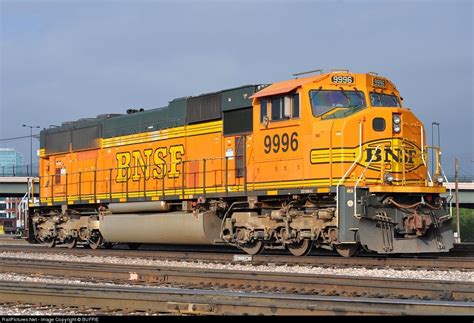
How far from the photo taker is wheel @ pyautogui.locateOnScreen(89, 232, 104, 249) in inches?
848

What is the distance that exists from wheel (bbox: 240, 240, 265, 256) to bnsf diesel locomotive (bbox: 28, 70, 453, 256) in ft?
0.12

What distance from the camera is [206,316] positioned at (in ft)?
22.6

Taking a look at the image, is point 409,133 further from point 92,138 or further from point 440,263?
point 92,138

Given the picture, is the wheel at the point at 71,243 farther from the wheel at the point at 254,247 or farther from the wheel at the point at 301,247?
the wheel at the point at 301,247

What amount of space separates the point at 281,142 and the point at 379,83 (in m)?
2.64

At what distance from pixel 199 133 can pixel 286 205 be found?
148 inches

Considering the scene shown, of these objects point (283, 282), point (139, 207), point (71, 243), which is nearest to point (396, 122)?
point (283, 282)

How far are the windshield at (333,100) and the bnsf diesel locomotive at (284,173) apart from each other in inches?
0.9

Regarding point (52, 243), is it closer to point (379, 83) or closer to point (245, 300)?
point (379, 83)

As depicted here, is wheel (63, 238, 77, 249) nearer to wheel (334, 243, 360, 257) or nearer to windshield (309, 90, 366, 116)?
wheel (334, 243, 360, 257)

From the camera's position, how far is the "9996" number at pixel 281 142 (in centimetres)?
1509

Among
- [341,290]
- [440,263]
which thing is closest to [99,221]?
[440,263]

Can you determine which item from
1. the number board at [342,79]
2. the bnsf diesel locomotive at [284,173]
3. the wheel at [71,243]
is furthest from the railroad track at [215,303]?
the wheel at [71,243]

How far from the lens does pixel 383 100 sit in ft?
51.0
